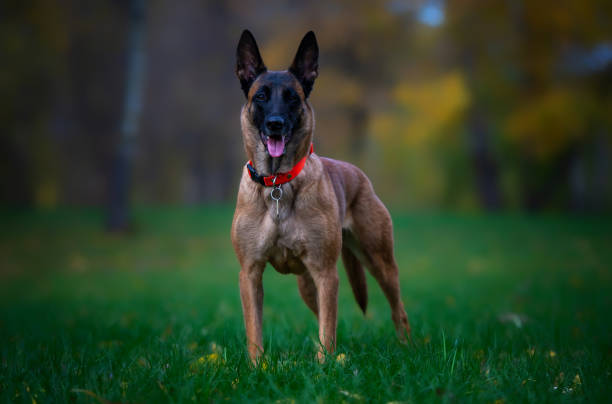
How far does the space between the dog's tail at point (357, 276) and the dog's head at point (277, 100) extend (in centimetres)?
121

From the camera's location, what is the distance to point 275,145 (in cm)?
331

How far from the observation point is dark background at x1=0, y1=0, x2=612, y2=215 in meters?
15.1

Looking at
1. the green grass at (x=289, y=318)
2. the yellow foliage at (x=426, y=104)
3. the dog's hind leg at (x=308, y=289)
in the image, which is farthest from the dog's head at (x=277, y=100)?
the yellow foliage at (x=426, y=104)

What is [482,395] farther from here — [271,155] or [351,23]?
[351,23]

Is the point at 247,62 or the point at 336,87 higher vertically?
the point at 336,87

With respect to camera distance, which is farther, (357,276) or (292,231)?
(357,276)

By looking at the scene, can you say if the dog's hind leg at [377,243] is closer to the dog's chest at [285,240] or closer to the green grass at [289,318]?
the green grass at [289,318]

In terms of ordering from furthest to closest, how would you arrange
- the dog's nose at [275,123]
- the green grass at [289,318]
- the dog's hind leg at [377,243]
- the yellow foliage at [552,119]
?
the yellow foliage at [552,119], the dog's hind leg at [377,243], the dog's nose at [275,123], the green grass at [289,318]

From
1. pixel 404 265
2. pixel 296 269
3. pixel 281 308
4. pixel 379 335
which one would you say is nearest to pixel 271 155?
pixel 296 269

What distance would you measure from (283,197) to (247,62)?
3.43ft

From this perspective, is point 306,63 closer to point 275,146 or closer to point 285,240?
point 275,146

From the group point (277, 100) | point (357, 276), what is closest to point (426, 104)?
point (357, 276)

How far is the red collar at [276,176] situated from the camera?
3.41 m

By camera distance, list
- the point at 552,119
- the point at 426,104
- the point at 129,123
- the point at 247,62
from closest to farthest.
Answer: the point at 247,62 < the point at 129,123 < the point at 552,119 < the point at 426,104
